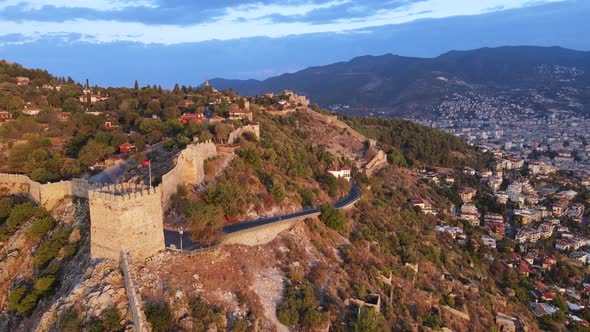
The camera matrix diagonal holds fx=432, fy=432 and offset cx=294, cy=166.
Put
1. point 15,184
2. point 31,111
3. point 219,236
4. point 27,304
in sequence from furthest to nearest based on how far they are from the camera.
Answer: point 31,111 → point 15,184 → point 219,236 → point 27,304

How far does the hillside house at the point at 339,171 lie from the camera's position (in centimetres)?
4317

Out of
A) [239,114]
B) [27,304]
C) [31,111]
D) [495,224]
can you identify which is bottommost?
[495,224]

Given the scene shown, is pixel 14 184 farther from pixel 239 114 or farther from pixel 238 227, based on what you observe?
pixel 239 114

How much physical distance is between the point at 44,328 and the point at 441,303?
2340cm

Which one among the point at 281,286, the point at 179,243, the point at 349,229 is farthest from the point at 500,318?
the point at 179,243

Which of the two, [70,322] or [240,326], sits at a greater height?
[70,322]

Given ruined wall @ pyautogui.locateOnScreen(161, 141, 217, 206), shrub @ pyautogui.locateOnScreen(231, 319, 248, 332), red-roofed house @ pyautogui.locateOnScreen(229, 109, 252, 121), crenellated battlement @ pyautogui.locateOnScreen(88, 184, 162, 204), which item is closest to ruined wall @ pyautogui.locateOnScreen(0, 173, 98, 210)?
ruined wall @ pyautogui.locateOnScreen(161, 141, 217, 206)

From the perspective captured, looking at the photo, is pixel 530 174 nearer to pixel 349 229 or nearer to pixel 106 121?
pixel 349 229

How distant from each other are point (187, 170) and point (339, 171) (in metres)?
20.3

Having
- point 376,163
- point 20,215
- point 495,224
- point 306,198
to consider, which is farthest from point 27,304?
point 495,224

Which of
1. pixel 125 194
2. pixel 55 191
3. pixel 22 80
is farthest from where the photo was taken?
pixel 22 80

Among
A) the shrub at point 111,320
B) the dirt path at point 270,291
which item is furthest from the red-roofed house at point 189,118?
the shrub at point 111,320

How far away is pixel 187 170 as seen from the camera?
26828mm

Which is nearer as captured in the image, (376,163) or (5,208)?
(5,208)
